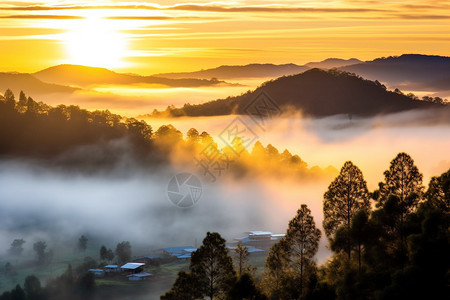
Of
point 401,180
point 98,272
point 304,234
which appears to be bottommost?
point 98,272

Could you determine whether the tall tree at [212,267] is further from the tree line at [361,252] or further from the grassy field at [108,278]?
the grassy field at [108,278]

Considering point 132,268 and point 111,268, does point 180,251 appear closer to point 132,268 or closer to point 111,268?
A: point 111,268

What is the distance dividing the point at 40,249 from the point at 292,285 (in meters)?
111

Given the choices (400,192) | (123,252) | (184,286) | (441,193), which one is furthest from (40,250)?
(441,193)

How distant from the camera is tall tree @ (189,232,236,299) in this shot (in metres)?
68.1

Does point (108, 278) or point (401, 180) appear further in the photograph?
point (108, 278)

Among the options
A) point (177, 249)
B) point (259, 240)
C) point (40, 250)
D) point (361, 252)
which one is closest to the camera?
point (361, 252)

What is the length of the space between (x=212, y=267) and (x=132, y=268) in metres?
86.4

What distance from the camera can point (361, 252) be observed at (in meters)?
67.0

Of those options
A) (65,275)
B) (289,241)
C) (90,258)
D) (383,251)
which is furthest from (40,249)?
(383,251)

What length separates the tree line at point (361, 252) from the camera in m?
59.0

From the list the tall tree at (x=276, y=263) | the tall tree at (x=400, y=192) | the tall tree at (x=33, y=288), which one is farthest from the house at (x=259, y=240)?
the tall tree at (x=400, y=192)

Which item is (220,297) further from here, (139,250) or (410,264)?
(139,250)

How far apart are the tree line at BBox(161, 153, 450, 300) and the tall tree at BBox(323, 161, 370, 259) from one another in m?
0.09
